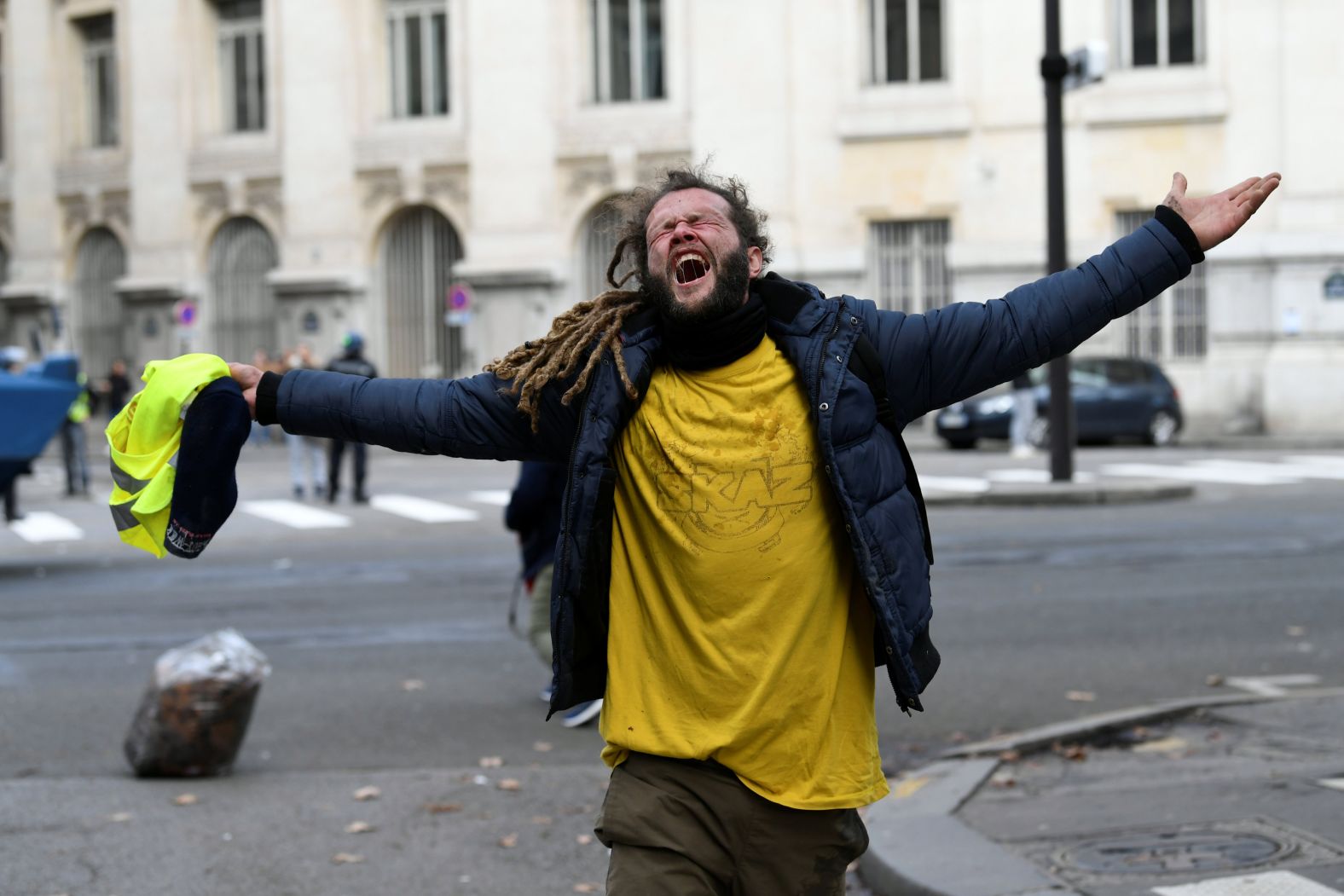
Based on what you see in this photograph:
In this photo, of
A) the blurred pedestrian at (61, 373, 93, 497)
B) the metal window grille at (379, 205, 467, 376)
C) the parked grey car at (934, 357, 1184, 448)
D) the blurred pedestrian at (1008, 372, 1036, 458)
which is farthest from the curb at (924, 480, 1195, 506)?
the metal window grille at (379, 205, 467, 376)

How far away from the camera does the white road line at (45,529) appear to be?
58.8ft

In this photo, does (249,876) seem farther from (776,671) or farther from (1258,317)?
(1258,317)

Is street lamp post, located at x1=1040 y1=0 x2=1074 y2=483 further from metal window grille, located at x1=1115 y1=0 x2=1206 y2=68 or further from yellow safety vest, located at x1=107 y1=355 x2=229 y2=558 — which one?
yellow safety vest, located at x1=107 y1=355 x2=229 y2=558

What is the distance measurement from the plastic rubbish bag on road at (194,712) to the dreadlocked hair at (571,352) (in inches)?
148

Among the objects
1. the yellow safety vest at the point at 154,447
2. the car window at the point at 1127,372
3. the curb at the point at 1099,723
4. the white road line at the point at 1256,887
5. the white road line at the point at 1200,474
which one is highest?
the yellow safety vest at the point at 154,447

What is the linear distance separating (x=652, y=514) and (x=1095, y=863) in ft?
8.47

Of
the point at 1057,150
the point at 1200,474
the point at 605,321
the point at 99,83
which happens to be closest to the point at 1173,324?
the point at 1200,474

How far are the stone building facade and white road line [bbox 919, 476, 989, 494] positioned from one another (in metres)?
11.4

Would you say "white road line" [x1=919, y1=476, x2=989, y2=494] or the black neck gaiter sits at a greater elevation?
the black neck gaiter

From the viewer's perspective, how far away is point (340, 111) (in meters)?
36.5

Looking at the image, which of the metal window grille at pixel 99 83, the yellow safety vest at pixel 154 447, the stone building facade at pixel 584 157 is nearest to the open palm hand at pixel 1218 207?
the yellow safety vest at pixel 154 447

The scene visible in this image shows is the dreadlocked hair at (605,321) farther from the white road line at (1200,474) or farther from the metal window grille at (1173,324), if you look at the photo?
the metal window grille at (1173,324)

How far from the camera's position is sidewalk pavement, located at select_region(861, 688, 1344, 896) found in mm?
5133

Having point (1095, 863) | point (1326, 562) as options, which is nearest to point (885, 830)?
point (1095, 863)
